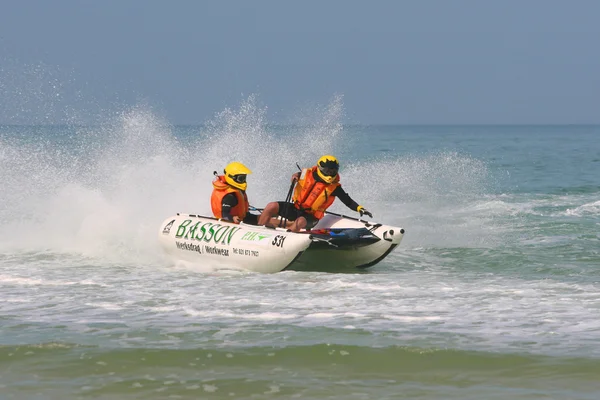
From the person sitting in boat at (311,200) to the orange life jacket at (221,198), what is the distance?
31 cm

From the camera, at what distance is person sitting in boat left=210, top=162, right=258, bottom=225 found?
43.3 ft

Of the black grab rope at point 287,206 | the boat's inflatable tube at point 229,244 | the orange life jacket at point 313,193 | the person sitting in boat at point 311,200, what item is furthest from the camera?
the orange life jacket at point 313,193

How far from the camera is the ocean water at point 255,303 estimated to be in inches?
291

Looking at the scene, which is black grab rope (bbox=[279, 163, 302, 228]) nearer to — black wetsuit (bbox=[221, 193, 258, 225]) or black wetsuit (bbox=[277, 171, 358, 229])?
black wetsuit (bbox=[277, 171, 358, 229])

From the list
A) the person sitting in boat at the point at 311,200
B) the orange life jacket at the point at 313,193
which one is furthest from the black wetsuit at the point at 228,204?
the orange life jacket at the point at 313,193

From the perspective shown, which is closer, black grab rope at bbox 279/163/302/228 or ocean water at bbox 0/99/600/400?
ocean water at bbox 0/99/600/400

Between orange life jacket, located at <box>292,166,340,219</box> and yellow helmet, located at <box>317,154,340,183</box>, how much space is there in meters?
0.10

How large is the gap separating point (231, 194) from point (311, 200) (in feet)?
3.79

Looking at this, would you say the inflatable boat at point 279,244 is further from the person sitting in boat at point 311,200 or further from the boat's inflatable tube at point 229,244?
the person sitting in boat at point 311,200

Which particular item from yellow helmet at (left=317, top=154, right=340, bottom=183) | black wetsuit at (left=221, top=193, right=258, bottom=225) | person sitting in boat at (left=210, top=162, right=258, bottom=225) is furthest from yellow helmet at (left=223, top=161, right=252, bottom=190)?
yellow helmet at (left=317, top=154, right=340, bottom=183)

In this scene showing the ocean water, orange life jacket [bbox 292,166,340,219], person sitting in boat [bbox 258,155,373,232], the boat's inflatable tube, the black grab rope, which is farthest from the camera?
orange life jacket [bbox 292,166,340,219]

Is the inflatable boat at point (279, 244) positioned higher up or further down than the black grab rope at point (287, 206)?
further down

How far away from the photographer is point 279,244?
12.2m

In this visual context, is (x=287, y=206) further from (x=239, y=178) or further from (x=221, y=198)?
(x=221, y=198)
